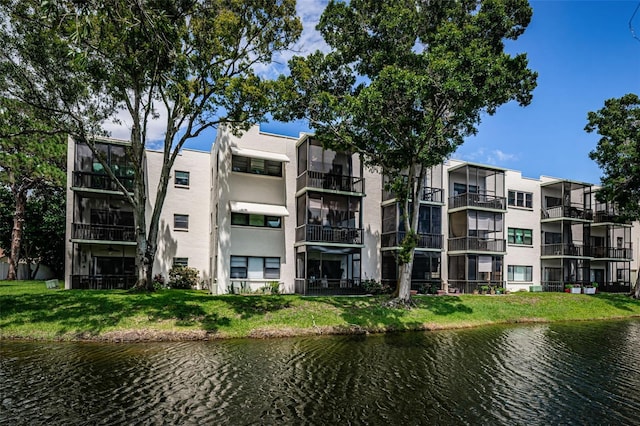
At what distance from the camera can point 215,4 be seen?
19.7m

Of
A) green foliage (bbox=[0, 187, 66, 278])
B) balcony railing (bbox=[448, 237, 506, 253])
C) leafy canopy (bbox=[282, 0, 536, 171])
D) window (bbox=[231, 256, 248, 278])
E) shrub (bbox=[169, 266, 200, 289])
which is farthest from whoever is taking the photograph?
green foliage (bbox=[0, 187, 66, 278])

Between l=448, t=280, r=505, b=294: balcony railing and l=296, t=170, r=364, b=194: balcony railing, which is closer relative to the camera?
l=296, t=170, r=364, b=194: balcony railing

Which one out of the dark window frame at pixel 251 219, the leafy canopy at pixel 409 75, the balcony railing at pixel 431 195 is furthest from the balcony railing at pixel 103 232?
the balcony railing at pixel 431 195

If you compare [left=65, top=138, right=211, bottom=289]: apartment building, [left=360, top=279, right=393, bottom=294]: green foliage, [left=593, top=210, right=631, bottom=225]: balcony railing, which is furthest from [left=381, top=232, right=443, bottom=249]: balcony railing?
[left=593, top=210, right=631, bottom=225]: balcony railing

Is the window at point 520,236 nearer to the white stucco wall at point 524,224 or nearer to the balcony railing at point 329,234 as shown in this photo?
the white stucco wall at point 524,224

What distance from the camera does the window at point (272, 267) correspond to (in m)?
26.1

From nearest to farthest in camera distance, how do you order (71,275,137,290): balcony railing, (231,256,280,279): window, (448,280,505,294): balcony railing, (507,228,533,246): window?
(71,275,137,290): balcony railing < (231,256,280,279): window < (448,280,505,294): balcony railing < (507,228,533,246): window

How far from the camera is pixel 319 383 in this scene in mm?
10125

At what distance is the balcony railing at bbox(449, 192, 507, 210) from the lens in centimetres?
3098

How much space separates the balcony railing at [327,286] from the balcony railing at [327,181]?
19.8ft

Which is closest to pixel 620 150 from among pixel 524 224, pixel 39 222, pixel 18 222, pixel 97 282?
pixel 524 224

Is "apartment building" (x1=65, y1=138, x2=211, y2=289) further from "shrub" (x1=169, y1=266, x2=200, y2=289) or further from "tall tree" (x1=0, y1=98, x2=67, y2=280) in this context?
"tall tree" (x1=0, y1=98, x2=67, y2=280)

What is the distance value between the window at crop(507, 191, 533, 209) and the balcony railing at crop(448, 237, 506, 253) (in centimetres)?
573

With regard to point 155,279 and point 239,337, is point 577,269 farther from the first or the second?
point 155,279
